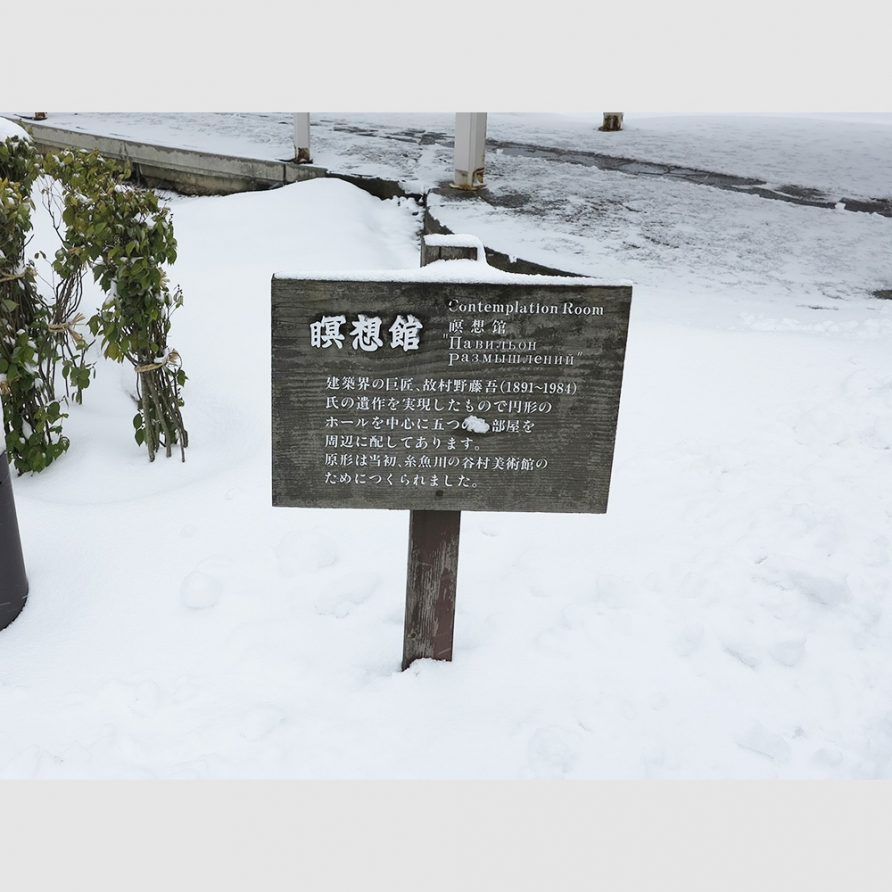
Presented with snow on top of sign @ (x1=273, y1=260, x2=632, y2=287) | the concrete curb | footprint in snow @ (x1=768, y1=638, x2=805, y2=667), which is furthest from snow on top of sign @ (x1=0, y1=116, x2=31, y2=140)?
the concrete curb

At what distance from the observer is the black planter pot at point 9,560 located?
112 inches

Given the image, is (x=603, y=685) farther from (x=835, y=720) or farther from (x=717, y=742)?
(x=835, y=720)

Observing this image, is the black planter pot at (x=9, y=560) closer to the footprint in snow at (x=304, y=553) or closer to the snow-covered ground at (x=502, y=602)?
the snow-covered ground at (x=502, y=602)

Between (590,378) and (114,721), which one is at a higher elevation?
(590,378)

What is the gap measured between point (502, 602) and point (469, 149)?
21.9 feet

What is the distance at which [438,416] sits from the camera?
229cm

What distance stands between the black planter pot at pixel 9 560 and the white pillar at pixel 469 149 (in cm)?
674

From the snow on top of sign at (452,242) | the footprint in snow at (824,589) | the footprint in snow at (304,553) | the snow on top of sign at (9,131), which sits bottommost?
the footprint in snow at (304,553)

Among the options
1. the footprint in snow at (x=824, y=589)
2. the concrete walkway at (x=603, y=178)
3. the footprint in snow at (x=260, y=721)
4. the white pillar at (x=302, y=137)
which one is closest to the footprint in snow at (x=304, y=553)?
the footprint in snow at (x=260, y=721)

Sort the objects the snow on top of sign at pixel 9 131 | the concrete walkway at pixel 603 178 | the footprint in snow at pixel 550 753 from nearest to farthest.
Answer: the footprint in snow at pixel 550 753 → the snow on top of sign at pixel 9 131 → the concrete walkway at pixel 603 178

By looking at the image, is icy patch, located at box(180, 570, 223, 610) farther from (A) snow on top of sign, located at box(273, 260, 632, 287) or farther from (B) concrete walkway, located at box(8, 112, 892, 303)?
(B) concrete walkway, located at box(8, 112, 892, 303)

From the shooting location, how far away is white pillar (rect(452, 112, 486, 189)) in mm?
8492

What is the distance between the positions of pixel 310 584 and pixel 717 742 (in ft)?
5.01

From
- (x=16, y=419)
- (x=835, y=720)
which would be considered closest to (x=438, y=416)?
(x=835, y=720)
